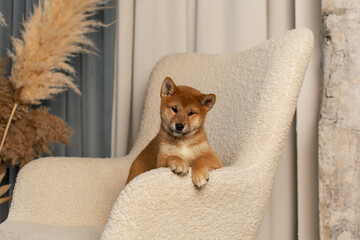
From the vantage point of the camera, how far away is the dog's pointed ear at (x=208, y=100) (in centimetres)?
126

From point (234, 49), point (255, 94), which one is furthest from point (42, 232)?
point (234, 49)

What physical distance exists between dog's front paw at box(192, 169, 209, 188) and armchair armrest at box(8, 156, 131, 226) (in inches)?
24.7

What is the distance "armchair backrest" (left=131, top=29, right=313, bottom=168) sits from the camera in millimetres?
1189

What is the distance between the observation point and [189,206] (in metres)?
1.02

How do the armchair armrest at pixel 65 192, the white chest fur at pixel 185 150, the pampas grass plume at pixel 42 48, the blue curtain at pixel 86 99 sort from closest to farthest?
the white chest fur at pixel 185 150 → the armchair armrest at pixel 65 192 → the pampas grass plume at pixel 42 48 → the blue curtain at pixel 86 99

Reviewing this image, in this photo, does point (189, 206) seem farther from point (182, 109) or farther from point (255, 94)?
point (255, 94)

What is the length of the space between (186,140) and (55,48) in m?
0.88

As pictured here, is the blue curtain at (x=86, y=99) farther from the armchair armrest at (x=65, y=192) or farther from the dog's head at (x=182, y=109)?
the dog's head at (x=182, y=109)

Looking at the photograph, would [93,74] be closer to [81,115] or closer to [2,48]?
[81,115]

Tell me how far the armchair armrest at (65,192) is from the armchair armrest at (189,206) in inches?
22.2

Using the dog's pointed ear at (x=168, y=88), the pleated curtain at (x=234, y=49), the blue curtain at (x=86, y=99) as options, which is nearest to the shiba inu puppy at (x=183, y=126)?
the dog's pointed ear at (x=168, y=88)

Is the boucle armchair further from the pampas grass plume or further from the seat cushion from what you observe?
the pampas grass plume

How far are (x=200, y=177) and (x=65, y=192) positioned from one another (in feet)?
2.23

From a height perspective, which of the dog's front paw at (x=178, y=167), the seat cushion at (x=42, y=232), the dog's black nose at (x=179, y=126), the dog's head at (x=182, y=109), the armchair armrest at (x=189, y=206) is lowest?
the seat cushion at (x=42, y=232)
